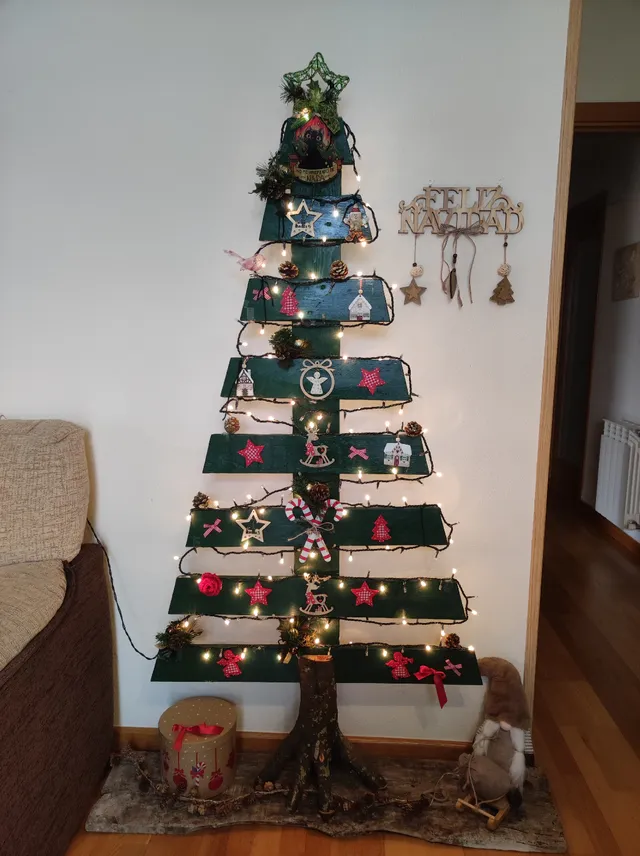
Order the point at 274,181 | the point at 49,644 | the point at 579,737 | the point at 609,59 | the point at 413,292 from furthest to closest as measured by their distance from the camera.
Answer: the point at 609,59
the point at 579,737
the point at 413,292
the point at 274,181
the point at 49,644

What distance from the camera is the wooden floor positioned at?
1.65m

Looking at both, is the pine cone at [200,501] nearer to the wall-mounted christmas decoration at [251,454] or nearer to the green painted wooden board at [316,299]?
the wall-mounted christmas decoration at [251,454]

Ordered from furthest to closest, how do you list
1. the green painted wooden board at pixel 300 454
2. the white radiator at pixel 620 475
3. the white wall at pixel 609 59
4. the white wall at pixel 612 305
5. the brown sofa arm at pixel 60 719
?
1. the white wall at pixel 612 305
2. the white radiator at pixel 620 475
3. the white wall at pixel 609 59
4. the green painted wooden board at pixel 300 454
5. the brown sofa arm at pixel 60 719

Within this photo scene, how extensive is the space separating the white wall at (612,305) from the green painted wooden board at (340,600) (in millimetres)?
2525

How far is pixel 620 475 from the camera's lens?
12.1 feet

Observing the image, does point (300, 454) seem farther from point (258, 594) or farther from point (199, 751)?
point (199, 751)

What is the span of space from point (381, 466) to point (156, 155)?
109 cm

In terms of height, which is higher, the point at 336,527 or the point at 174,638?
the point at 336,527

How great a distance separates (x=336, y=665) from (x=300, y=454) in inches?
25.3

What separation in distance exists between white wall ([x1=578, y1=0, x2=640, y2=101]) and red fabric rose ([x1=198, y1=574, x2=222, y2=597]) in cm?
229

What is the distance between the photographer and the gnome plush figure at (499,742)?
1.76 meters

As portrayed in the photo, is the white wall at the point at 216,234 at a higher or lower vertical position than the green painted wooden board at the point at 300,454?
higher

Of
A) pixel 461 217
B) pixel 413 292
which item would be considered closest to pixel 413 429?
pixel 413 292

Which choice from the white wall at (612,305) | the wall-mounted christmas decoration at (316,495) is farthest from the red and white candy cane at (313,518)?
the white wall at (612,305)
